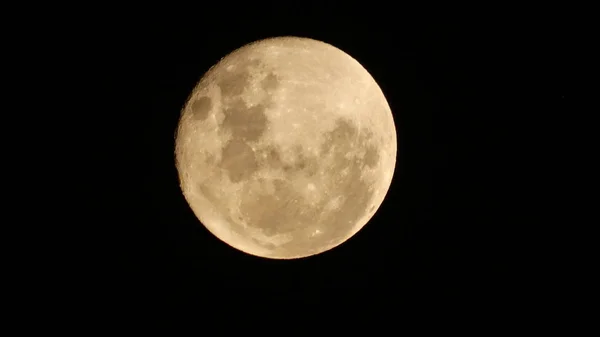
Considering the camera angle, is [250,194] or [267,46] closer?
[250,194]

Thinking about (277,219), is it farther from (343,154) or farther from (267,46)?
(267,46)

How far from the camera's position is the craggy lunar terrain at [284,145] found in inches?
140

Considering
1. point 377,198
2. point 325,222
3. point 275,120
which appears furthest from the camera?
point 377,198

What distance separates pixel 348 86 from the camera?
12.2 ft

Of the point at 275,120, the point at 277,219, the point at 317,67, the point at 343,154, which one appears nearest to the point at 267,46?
the point at 317,67

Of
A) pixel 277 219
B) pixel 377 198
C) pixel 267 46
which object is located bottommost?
pixel 277 219

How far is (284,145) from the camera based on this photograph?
3.52m

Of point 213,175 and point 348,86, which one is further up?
point 348,86

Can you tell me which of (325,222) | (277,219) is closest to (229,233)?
(277,219)

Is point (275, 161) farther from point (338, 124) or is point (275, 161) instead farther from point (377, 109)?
point (377, 109)

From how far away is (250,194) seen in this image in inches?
143

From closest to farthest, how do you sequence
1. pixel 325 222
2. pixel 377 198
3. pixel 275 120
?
pixel 275 120 → pixel 325 222 → pixel 377 198

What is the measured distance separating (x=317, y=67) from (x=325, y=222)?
1.09 m

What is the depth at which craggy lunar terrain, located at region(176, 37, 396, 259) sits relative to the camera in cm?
355
